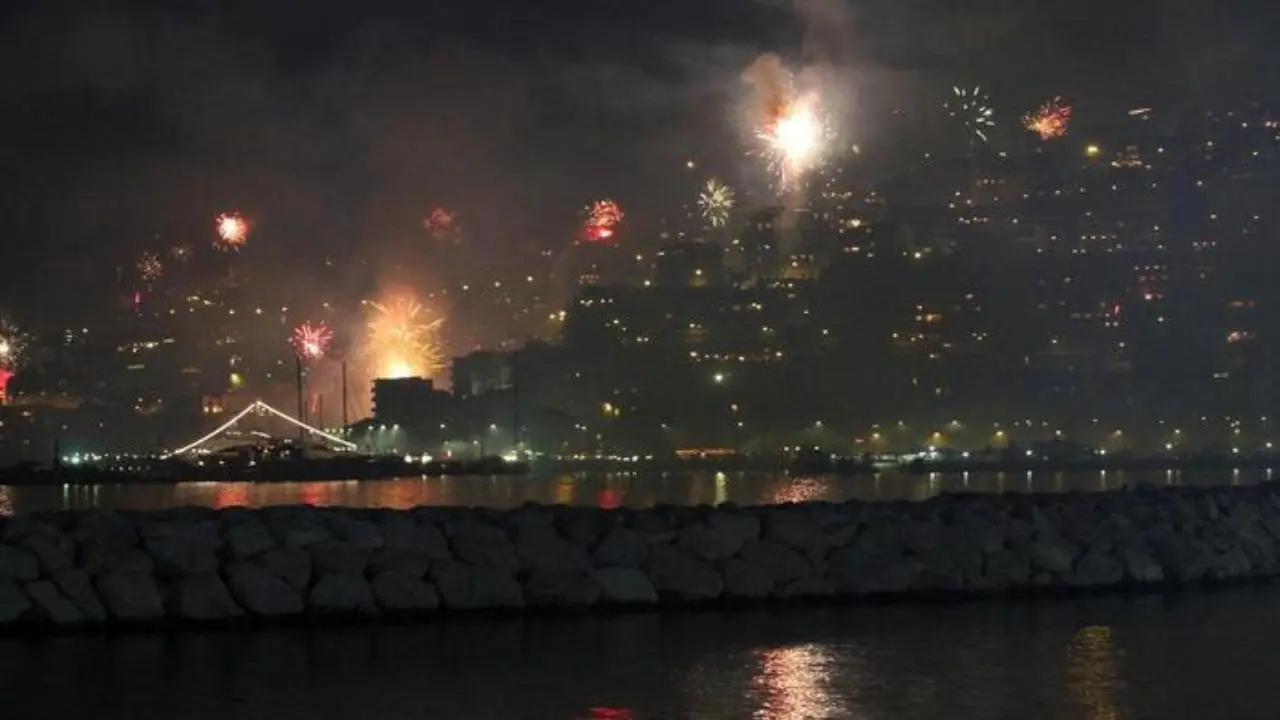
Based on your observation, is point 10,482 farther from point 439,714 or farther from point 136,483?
point 439,714

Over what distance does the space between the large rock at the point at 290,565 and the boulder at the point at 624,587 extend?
9.35ft

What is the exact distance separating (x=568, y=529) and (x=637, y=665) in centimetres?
470

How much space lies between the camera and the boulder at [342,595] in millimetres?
18953

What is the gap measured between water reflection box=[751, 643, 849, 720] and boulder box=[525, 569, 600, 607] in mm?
3046

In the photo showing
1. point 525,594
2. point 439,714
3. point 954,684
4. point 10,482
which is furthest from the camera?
point 10,482

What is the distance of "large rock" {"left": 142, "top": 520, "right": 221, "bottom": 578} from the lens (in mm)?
18969

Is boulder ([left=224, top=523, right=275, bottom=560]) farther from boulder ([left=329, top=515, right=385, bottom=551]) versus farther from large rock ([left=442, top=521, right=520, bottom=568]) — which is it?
large rock ([left=442, top=521, right=520, bottom=568])

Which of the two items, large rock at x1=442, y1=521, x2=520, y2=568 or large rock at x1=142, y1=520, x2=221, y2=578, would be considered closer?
large rock at x1=142, y1=520, x2=221, y2=578

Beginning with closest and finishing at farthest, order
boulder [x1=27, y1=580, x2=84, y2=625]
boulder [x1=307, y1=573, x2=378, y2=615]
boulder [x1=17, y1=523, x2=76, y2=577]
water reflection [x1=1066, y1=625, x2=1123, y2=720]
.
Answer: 1. water reflection [x1=1066, y1=625, x2=1123, y2=720]
2. boulder [x1=27, y1=580, x2=84, y2=625]
3. boulder [x1=17, y1=523, x2=76, y2=577]
4. boulder [x1=307, y1=573, x2=378, y2=615]

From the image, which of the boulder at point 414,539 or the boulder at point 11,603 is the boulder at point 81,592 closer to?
the boulder at point 11,603

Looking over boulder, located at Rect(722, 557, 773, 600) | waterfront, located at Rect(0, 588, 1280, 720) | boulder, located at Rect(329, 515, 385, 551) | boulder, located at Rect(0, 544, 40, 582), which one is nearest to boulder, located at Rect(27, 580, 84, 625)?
boulder, located at Rect(0, 544, 40, 582)

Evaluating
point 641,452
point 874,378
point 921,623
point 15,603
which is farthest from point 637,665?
point 874,378

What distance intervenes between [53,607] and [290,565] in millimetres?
2243

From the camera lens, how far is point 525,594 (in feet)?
64.8
